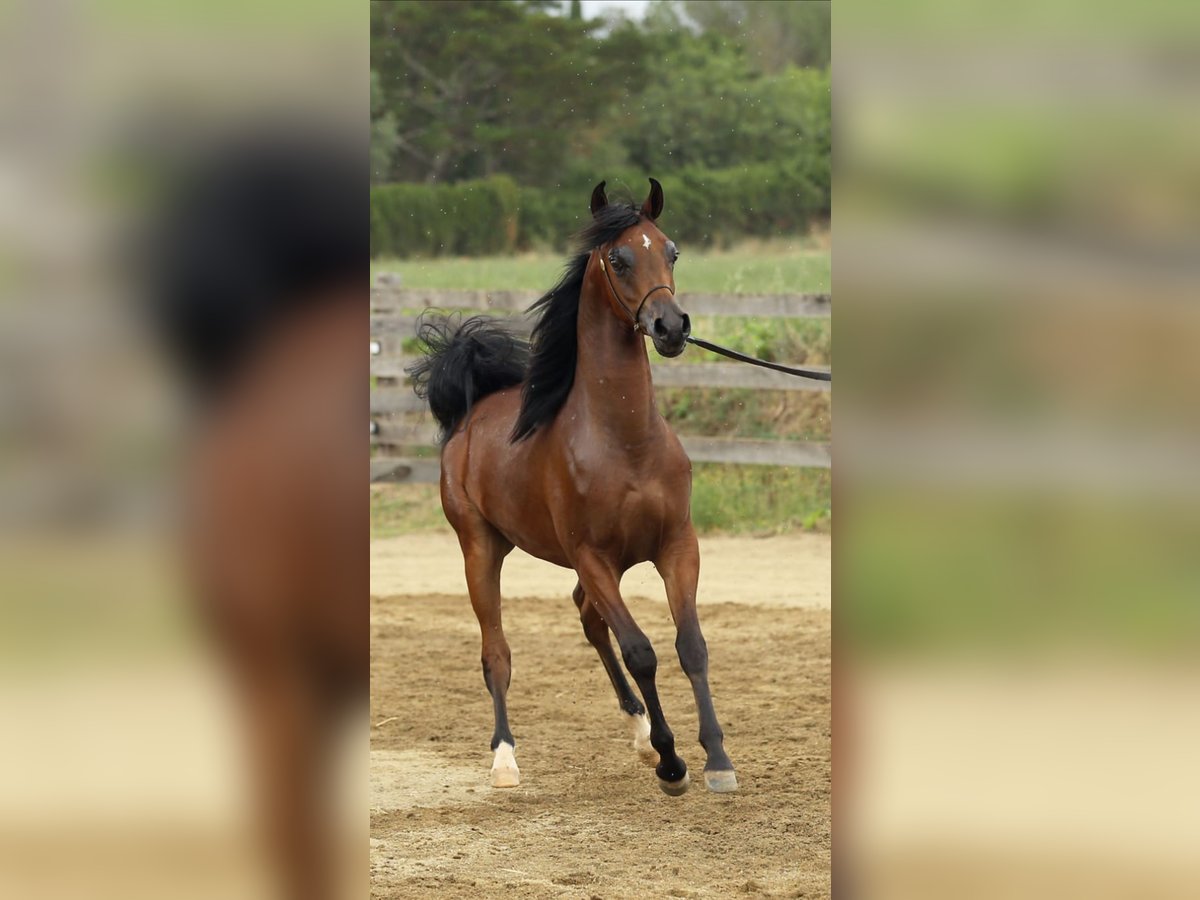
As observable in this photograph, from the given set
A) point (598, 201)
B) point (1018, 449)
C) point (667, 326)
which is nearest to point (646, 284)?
point (667, 326)

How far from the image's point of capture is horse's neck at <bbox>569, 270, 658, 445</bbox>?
4.40 m

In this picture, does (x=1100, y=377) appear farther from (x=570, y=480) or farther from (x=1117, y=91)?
(x=570, y=480)

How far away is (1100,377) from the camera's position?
4.85ft

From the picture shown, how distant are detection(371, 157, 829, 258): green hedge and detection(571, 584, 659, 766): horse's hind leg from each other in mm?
13016

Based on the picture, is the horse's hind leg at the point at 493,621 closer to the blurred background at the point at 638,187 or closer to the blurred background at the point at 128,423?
the blurred background at the point at 128,423

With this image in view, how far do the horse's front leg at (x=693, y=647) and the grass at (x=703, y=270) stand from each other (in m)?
9.22

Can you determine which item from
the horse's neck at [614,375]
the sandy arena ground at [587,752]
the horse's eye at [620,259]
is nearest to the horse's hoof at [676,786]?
the sandy arena ground at [587,752]

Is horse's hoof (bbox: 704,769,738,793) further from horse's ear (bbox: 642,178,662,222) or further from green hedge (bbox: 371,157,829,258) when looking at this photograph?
green hedge (bbox: 371,157,829,258)

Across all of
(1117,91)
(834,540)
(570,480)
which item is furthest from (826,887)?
(1117,91)

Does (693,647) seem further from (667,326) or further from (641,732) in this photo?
(667,326)

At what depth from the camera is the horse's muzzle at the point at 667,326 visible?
4078mm

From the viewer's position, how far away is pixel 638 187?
17.0 m

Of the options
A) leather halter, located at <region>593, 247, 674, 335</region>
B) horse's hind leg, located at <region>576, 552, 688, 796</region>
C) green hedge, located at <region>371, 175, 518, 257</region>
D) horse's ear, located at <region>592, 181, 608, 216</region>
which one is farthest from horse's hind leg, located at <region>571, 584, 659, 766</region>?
green hedge, located at <region>371, 175, 518, 257</region>

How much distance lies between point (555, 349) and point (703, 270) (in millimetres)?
11891
